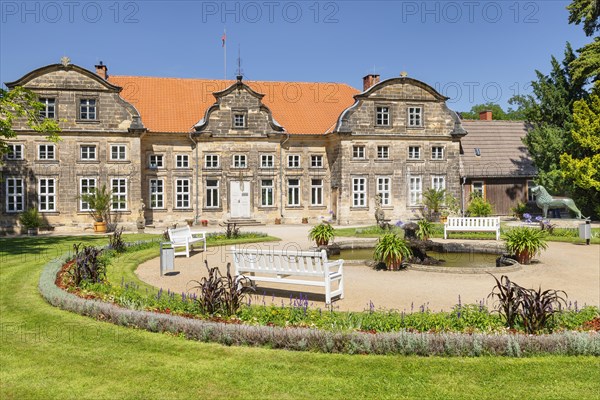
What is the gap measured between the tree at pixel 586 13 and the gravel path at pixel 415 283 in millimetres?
18190

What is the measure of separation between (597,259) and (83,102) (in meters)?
23.8

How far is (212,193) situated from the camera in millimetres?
29391

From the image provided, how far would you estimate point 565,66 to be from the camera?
30.0 m

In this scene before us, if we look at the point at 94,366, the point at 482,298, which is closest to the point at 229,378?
the point at 94,366

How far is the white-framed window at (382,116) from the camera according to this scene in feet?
99.2

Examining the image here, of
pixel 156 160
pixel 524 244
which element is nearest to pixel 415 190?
pixel 156 160

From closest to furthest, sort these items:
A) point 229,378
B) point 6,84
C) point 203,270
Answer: point 229,378, point 203,270, point 6,84

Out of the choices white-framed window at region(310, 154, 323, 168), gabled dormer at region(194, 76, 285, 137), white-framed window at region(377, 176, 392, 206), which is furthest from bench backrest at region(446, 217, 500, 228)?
gabled dormer at region(194, 76, 285, 137)

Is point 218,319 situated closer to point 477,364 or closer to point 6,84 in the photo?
point 477,364

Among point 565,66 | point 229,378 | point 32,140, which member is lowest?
point 229,378

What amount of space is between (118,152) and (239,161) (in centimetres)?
639

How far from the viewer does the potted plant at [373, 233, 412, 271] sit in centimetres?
1242

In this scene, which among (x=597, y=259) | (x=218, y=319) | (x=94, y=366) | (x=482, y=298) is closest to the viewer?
(x=94, y=366)

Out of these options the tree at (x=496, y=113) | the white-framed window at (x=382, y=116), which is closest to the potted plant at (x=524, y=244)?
the white-framed window at (x=382, y=116)
